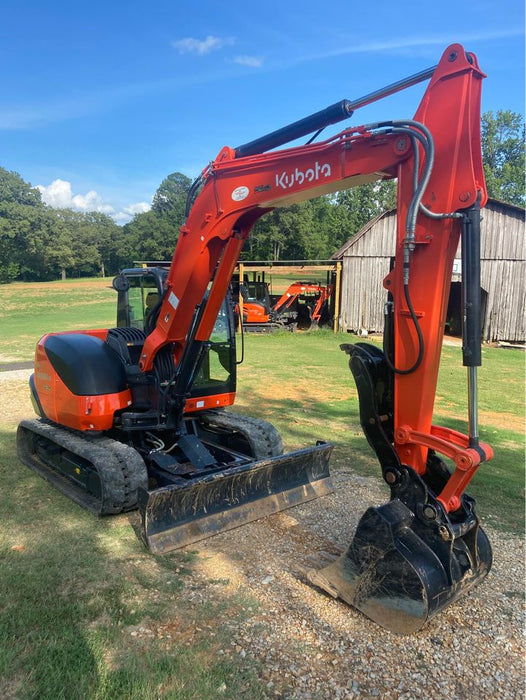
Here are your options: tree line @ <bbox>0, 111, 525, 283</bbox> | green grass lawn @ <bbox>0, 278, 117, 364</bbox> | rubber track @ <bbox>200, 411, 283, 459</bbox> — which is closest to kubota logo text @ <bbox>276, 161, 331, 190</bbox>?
rubber track @ <bbox>200, 411, 283, 459</bbox>

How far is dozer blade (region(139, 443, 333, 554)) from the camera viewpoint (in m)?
4.28

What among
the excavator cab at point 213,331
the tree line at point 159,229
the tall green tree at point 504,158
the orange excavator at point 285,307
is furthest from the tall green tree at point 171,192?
the excavator cab at point 213,331

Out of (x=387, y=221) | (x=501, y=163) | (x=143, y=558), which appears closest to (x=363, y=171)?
(x=143, y=558)

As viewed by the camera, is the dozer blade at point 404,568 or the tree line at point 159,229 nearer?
the dozer blade at point 404,568

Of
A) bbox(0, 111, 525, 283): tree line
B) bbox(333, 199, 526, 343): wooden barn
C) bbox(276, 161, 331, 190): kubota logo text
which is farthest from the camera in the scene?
bbox(0, 111, 525, 283): tree line

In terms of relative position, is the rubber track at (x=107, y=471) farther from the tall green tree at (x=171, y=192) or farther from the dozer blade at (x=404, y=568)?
the tall green tree at (x=171, y=192)

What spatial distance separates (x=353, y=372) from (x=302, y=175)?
1537 millimetres

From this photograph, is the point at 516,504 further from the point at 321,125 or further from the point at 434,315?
the point at 321,125

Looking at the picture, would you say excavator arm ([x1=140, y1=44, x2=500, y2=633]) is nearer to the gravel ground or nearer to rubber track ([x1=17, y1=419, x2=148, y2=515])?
the gravel ground

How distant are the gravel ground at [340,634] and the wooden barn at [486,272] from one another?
52.9 ft

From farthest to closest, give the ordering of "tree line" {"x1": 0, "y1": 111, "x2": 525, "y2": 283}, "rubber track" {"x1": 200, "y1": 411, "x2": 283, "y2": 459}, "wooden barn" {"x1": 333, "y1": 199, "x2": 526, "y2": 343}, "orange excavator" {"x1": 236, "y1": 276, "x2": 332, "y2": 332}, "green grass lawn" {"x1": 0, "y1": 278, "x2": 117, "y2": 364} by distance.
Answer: "tree line" {"x1": 0, "y1": 111, "x2": 525, "y2": 283} < "orange excavator" {"x1": 236, "y1": 276, "x2": 332, "y2": 332} < "wooden barn" {"x1": 333, "y1": 199, "x2": 526, "y2": 343} < "green grass lawn" {"x1": 0, "y1": 278, "x2": 117, "y2": 364} < "rubber track" {"x1": 200, "y1": 411, "x2": 283, "y2": 459}

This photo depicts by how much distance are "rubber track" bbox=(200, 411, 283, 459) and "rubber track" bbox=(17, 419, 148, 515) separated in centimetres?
123

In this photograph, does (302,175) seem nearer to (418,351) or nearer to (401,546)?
(418,351)

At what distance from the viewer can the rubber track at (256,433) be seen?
5.66 meters
